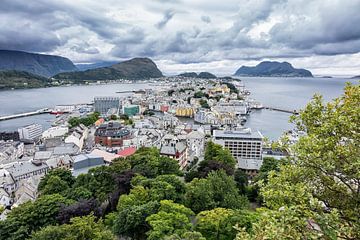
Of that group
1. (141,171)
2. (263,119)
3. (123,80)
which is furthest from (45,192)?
(123,80)

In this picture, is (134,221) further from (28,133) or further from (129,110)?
(129,110)

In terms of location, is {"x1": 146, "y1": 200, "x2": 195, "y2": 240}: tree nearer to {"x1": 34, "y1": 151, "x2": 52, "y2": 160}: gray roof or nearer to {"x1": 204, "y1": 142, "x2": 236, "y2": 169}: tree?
{"x1": 204, "y1": 142, "x2": 236, "y2": 169}: tree

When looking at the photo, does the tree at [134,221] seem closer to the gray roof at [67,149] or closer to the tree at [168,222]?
the tree at [168,222]

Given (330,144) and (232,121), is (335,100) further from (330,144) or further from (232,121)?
(232,121)

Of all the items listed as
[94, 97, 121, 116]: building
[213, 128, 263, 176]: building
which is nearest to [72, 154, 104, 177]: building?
[213, 128, 263, 176]: building

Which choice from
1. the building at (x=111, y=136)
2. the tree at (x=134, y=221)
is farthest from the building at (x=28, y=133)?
the tree at (x=134, y=221)

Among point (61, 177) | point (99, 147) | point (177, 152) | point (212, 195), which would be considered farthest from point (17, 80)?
point (212, 195)

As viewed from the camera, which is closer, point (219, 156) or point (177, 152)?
point (219, 156)
